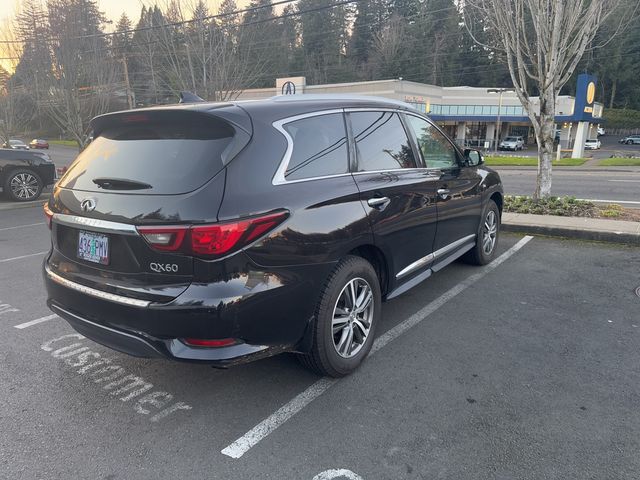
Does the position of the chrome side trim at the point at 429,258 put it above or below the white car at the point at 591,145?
above

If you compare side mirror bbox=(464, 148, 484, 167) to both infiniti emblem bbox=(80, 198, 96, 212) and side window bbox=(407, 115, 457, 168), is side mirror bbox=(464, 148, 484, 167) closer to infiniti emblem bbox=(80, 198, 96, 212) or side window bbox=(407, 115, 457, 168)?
side window bbox=(407, 115, 457, 168)

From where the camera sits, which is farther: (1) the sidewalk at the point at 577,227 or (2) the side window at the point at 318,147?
(1) the sidewalk at the point at 577,227

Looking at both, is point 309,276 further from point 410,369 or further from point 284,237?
point 410,369

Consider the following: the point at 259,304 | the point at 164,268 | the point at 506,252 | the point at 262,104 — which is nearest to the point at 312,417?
the point at 259,304

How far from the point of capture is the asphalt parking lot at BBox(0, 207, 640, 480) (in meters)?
2.50

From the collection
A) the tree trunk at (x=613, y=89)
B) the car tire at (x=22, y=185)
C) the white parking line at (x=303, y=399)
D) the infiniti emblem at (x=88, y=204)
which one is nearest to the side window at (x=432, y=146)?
the white parking line at (x=303, y=399)

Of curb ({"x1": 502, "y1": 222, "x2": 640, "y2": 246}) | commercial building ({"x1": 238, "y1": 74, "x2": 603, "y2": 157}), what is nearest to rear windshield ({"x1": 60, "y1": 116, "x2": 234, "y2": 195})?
curb ({"x1": 502, "y1": 222, "x2": 640, "y2": 246})

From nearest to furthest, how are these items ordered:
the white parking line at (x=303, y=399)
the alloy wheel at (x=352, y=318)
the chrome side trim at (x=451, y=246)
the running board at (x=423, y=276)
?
the white parking line at (x=303, y=399), the alloy wheel at (x=352, y=318), the running board at (x=423, y=276), the chrome side trim at (x=451, y=246)

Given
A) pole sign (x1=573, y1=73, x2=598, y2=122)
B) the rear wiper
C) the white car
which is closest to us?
the rear wiper

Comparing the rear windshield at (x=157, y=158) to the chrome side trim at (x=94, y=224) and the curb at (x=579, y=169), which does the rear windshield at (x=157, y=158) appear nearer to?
the chrome side trim at (x=94, y=224)

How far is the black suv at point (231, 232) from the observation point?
258 cm

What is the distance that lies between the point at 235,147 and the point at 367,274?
1.30 meters

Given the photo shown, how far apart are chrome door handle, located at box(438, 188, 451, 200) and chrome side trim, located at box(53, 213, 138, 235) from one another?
272 centimetres

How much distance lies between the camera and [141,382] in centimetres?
332
